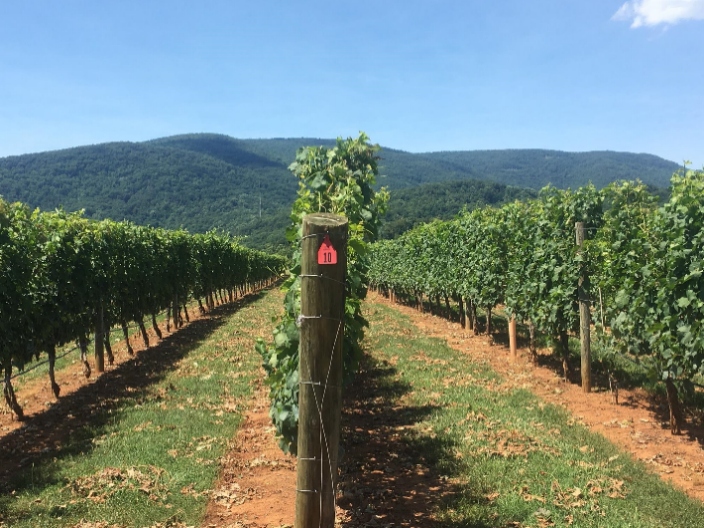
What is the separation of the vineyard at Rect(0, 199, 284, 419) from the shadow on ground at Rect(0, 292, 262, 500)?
0.58 meters

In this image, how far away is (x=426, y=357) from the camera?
12.3 meters

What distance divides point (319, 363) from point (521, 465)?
3.78 metres

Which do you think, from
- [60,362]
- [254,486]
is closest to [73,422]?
[254,486]

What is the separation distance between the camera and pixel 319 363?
331 centimetres

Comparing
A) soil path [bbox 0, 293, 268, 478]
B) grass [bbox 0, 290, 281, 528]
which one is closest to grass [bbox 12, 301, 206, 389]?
soil path [bbox 0, 293, 268, 478]

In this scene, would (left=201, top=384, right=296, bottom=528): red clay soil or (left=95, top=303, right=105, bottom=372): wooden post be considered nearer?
(left=201, top=384, right=296, bottom=528): red clay soil

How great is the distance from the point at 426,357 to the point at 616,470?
22.4ft

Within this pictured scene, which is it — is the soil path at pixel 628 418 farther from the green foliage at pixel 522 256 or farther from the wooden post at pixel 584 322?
the green foliage at pixel 522 256

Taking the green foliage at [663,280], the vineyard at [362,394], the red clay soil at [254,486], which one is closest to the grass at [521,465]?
the vineyard at [362,394]

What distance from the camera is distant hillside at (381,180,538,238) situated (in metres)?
103

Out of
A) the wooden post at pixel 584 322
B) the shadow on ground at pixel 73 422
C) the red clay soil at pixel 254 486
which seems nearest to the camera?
the red clay soil at pixel 254 486

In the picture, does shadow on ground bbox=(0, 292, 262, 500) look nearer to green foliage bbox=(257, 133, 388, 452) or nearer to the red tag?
green foliage bbox=(257, 133, 388, 452)

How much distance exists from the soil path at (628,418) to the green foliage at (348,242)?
13.1 feet

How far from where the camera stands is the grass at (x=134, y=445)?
16.6 ft
